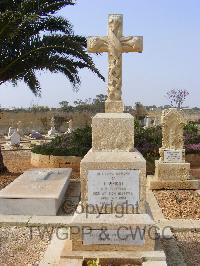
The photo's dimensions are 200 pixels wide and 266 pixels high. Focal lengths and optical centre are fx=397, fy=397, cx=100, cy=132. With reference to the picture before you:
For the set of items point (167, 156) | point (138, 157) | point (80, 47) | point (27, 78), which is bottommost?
point (167, 156)

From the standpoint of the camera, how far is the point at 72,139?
14.2m

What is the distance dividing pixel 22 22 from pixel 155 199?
5.06m

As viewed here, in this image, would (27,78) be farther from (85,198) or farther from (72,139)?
(85,198)

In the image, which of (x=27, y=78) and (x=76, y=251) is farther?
(x=27, y=78)

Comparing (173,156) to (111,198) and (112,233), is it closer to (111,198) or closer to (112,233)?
(111,198)

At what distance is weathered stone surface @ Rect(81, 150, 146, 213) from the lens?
4.69 metres

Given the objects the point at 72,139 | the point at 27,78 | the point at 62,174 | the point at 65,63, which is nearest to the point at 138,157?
the point at 62,174

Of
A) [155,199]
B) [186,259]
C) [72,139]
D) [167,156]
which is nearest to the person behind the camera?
[186,259]

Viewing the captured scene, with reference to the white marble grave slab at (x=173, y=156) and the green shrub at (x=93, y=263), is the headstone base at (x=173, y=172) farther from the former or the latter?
the green shrub at (x=93, y=263)

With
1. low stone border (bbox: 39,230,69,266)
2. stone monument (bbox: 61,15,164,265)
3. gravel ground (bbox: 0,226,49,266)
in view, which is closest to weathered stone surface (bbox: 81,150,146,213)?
stone monument (bbox: 61,15,164,265)

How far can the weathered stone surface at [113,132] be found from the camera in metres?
4.85

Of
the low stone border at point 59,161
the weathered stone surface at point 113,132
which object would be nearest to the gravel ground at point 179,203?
the weathered stone surface at point 113,132

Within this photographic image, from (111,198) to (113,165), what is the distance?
1.37 feet

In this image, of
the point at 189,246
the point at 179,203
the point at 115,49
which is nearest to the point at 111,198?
the point at 189,246
